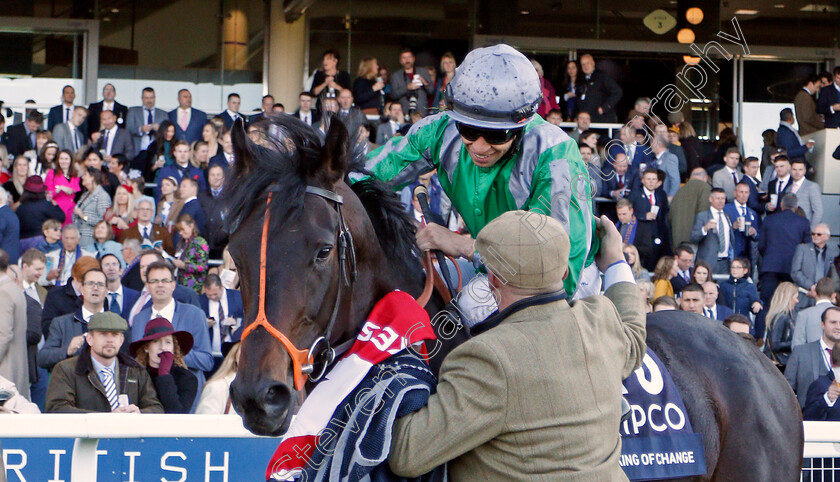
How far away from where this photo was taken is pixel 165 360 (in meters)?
5.33

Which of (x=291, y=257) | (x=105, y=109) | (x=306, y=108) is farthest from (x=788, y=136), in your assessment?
(x=291, y=257)

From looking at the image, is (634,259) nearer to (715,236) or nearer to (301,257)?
(715,236)

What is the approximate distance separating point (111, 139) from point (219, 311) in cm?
425

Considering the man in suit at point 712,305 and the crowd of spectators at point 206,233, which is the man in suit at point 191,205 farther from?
the man in suit at point 712,305

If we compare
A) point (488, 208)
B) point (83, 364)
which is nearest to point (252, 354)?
point (488, 208)

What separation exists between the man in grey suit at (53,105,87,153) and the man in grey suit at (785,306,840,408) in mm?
7261

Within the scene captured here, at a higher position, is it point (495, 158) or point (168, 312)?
point (495, 158)

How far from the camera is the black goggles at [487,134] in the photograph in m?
2.48

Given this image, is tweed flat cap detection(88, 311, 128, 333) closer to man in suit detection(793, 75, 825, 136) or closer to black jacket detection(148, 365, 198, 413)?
black jacket detection(148, 365, 198, 413)

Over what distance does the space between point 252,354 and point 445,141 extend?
3.00 ft

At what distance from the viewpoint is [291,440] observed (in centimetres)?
219

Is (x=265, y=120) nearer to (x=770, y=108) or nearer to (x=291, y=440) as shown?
(x=291, y=440)

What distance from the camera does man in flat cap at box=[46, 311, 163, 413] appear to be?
4809 mm

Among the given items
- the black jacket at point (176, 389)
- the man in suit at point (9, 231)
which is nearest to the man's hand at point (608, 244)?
the black jacket at point (176, 389)
